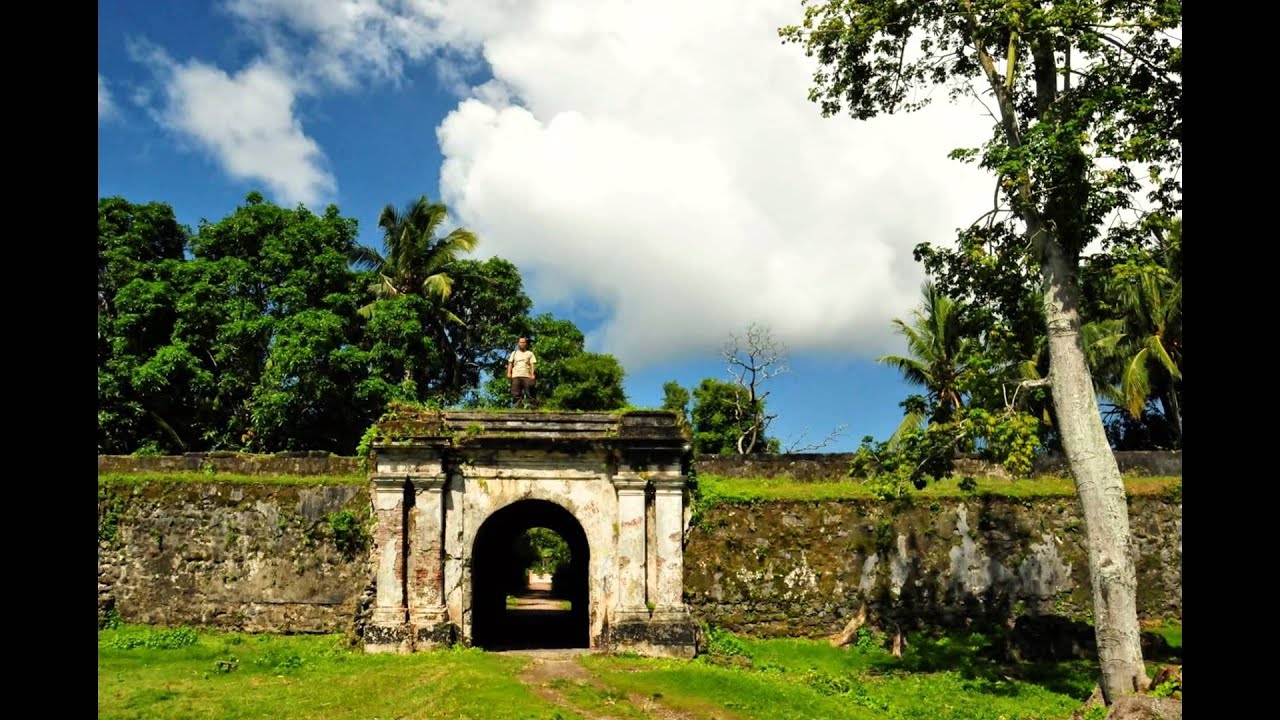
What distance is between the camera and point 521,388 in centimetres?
1467

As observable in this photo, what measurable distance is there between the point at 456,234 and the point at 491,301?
233 centimetres

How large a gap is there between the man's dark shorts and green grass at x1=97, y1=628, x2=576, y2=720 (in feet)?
13.9

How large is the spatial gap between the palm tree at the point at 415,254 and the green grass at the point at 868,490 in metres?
12.7

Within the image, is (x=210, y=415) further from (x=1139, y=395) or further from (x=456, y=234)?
(x=1139, y=395)

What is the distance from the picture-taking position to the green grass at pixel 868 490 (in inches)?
591

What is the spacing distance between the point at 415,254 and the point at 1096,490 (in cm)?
2059

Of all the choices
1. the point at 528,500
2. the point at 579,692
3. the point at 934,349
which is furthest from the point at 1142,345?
the point at 579,692

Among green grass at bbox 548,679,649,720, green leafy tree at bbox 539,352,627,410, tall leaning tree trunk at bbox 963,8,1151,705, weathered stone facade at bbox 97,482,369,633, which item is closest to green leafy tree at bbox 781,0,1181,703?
tall leaning tree trunk at bbox 963,8,1151,705

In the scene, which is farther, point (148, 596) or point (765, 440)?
point (765, 440)

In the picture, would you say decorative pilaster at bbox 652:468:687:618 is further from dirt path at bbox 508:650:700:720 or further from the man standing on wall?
the man standing on wall

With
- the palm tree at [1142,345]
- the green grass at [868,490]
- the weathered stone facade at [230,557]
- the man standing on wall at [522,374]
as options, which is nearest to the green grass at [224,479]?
the weathered stone facade at [230,557]

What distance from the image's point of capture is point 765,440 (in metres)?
28.7
